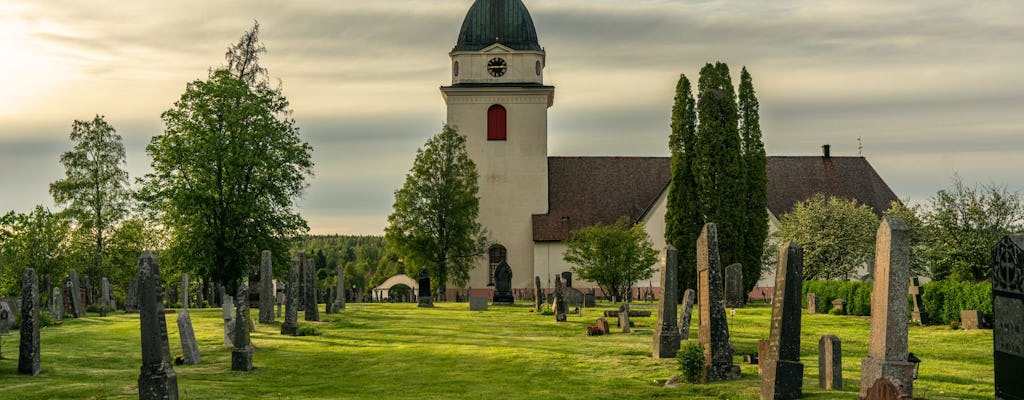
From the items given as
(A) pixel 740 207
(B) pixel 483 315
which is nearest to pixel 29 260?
(B) pixel 483 315

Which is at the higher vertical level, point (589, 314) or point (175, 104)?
point (175, 104)

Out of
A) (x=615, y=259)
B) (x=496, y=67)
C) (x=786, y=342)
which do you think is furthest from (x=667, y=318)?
(x=496, y=67)

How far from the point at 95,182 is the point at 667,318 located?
46.4 m

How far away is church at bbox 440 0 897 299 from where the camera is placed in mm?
64688

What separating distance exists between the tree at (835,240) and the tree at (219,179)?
83.3 feet

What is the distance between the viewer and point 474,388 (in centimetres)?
2025

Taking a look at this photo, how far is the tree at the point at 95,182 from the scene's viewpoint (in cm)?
6128

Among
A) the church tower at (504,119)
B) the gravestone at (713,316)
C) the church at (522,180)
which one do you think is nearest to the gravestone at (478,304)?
the church at (522,180)

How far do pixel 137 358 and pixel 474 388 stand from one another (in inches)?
360

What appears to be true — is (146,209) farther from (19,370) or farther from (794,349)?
(794,349)

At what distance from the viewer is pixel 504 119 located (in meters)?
65.4

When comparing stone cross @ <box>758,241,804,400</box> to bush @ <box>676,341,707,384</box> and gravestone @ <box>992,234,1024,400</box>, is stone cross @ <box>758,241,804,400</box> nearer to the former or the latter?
bush @ <box>676,341,707,384</box>

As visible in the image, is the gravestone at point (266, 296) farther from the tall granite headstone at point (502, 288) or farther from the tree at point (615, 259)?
the tree at point (615, 259)

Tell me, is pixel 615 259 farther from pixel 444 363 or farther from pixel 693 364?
pixel 693 364
